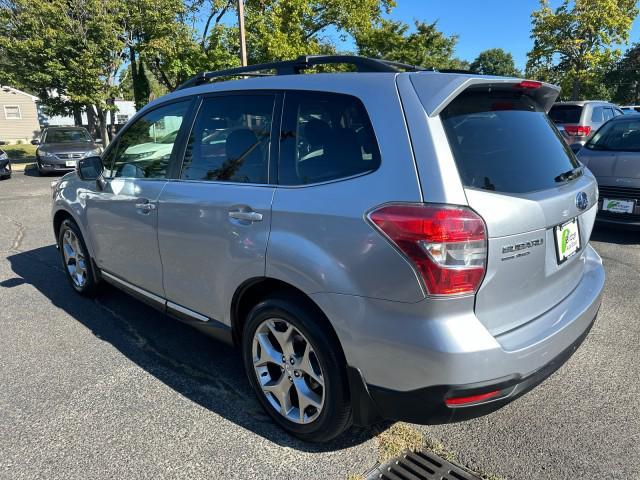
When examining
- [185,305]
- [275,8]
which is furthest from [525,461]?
[275,8]

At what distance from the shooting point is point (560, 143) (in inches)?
100

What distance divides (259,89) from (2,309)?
3316 millimetres

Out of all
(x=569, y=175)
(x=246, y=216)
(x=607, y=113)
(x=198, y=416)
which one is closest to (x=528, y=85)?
(x=569, y=175)

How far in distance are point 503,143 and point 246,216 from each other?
1266mm

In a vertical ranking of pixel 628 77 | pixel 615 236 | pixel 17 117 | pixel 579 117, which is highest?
pixel 628 77

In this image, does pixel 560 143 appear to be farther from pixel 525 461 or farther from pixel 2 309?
pixel 2 309

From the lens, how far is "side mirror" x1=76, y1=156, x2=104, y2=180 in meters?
3.71

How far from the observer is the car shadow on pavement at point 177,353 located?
2.59 meters

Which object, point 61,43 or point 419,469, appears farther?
point 61,43

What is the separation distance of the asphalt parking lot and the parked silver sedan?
1.96 m

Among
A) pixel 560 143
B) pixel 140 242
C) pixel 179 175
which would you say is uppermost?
pixel 560 143

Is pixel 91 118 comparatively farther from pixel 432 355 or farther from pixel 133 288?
pixel 432 355

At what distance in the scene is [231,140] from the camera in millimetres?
2680

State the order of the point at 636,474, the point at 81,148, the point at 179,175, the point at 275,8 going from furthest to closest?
the point at 275,8, the point at 81,148, the point at 179,175, the point at 636,474
